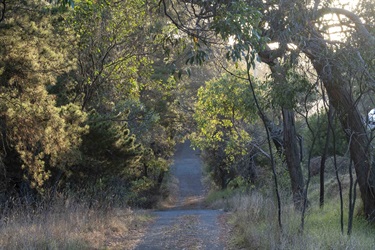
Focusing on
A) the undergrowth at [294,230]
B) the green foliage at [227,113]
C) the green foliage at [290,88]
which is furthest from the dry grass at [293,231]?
the green foliage at [227,113]

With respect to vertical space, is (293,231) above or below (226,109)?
below

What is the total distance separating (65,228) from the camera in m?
12.3

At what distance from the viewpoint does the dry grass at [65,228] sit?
10.1 m

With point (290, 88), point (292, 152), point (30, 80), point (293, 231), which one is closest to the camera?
point (30, 80)

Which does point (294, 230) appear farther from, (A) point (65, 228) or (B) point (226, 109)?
(B) point (226, 109)

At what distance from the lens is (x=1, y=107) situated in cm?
1041

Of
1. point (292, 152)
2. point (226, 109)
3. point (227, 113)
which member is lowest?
point (292, 152)

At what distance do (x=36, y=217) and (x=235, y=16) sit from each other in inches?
240

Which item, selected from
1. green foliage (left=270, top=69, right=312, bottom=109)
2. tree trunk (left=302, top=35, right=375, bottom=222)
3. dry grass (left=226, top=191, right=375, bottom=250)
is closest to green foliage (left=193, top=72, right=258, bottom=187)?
dry grass (left=226, top=191, right=375, bottom=250)

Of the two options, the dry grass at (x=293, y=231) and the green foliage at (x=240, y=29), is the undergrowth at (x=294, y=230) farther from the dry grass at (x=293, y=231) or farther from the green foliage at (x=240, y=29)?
the green foliage at (x=240, y=29)

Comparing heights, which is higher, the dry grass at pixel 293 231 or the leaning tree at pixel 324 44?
the leaning tree at pixel 324 44

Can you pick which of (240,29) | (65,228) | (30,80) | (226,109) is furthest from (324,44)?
(226,109)

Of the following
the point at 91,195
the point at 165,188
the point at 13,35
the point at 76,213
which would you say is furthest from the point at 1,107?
the point at 165,188

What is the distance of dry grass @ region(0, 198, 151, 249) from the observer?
10133 mm
